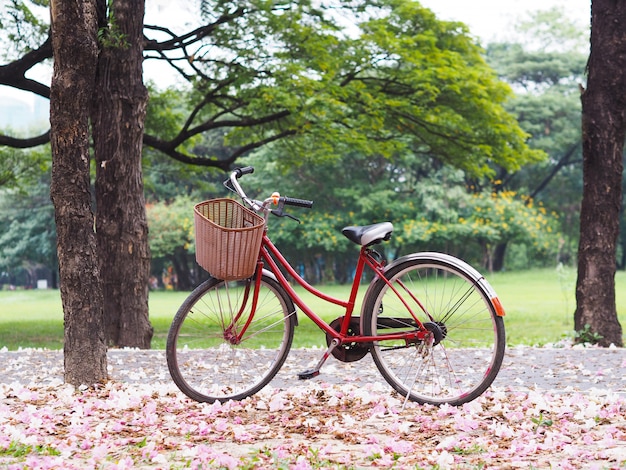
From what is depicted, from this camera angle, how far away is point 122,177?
340 inches

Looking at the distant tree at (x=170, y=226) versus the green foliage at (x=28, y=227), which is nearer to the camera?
the distant tree at (x=170, y=226)

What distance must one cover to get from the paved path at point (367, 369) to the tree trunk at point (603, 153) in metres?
1.06

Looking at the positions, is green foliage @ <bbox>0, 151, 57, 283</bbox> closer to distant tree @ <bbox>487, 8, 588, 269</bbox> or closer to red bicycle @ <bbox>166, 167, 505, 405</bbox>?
distant tree @ <bbox>487, 8, 588, 269</bbox>

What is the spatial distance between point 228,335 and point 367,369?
187 cm

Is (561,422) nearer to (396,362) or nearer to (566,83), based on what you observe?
(396,362)

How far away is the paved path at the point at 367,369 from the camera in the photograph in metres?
5.71

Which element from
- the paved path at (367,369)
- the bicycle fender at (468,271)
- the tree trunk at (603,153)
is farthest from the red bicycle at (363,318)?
the tree trunk at (603,153)

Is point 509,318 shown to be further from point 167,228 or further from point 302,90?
point 167,228

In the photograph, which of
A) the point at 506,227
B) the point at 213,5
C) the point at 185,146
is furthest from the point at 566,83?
the point at 213,5

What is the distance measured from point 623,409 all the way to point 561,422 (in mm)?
499

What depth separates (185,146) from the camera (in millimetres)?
16484

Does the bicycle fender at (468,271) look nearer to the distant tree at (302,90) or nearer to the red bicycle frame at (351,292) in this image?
the red bicycle frame at (351,292)

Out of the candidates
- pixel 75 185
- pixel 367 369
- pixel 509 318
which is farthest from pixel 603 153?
pixel 509 318

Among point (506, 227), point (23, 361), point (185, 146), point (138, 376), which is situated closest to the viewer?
point (138, 376)
